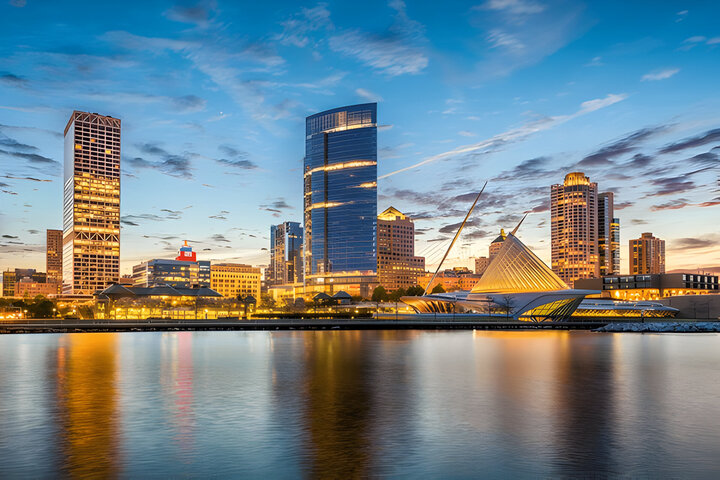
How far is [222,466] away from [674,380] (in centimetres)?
3525

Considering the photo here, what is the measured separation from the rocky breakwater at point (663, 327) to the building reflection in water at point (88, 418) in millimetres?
109370

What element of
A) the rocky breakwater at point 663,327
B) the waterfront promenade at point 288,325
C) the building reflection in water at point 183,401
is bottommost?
the rocky breakwater at point 663,327

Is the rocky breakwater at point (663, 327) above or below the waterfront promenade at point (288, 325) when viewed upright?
below

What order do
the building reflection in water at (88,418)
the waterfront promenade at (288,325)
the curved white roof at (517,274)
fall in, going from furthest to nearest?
the curved white roof at (517,274)
the waterfront promenade at (288,325)
the building reflection in water at (88,418)

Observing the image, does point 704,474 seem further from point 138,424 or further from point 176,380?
point 176,380

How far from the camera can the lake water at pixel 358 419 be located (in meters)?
19.3

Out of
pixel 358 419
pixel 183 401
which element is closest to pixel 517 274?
pixel 183 401

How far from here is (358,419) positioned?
2698 centimetres

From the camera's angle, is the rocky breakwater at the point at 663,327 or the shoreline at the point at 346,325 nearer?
the shoreline at the point at 346,325

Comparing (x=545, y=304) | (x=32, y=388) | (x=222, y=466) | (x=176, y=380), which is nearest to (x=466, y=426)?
(x=222, y=466)

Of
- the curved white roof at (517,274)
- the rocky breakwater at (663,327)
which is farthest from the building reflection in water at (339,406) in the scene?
the curved white roof at (517,274)

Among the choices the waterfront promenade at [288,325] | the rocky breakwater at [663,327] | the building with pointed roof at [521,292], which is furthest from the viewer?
the building with pointed roof at [521,292]

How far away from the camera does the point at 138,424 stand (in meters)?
25.9

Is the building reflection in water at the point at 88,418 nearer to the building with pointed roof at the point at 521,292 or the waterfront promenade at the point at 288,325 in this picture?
the waterfront promenade at the point at 288,325
